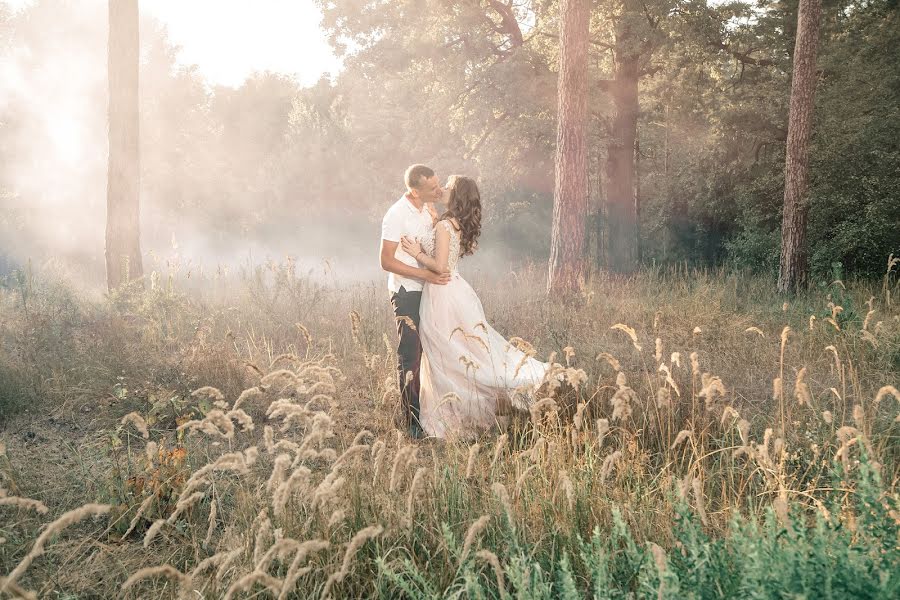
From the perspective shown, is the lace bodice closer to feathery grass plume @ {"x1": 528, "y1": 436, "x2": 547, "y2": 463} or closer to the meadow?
the meadow

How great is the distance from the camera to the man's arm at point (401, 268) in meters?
5.46

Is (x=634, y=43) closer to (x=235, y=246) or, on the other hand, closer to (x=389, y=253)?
(x=389, y=253)

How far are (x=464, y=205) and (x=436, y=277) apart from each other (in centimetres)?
64

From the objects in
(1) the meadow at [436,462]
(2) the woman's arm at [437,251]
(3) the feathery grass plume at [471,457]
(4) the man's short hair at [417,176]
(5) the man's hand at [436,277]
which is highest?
(4) the man's short hair at [417,176]

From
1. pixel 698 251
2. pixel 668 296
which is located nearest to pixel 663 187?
pixel 698 251

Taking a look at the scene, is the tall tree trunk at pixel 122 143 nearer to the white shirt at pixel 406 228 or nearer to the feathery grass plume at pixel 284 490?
the white shirt at pixel 406 228

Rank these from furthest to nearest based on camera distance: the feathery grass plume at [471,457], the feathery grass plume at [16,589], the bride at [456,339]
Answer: the bride at [456,339]
the feathery grass plume at [471,457]
the feathery grass plume at [16,589]

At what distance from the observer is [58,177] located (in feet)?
85.7

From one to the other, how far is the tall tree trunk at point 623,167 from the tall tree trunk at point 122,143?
39.3 feet

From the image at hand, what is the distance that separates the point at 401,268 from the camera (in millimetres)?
5535

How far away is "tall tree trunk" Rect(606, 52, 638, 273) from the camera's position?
18375mm

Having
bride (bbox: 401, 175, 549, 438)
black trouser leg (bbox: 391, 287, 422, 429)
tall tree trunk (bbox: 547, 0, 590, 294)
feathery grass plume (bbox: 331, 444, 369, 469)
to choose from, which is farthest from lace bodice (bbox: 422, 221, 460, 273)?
tall tree trunk (bbox: 547, 0, 590, 294)

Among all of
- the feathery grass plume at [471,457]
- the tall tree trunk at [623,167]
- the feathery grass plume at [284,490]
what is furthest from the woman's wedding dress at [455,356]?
the tall tree trunk at [623,167]

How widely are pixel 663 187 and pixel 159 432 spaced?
78.9 ft
